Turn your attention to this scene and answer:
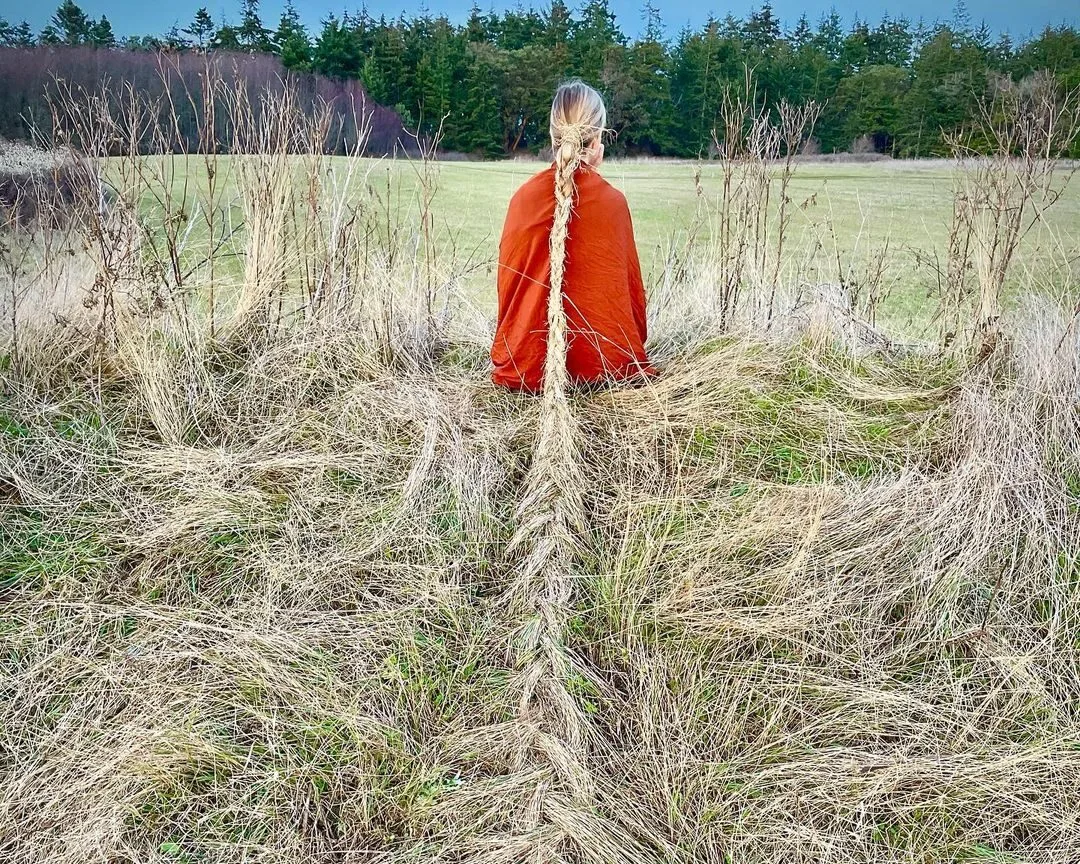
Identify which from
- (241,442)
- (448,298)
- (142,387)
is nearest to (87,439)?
(142,387)

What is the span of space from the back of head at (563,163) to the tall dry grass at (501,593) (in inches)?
9.3

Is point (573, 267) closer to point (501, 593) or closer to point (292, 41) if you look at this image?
point (501, 593)

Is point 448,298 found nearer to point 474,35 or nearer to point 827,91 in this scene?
point 827,91

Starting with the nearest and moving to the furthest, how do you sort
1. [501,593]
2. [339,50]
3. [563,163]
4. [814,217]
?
[501,593]
[563,163]
[814,217]
[339,50]

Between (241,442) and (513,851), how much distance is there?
6.29 ft

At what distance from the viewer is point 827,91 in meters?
16.8

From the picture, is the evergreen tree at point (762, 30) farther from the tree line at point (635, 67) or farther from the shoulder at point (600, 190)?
the shoulder at point (600, 190)

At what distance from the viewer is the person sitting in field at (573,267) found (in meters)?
2.97

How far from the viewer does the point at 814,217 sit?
358 inches

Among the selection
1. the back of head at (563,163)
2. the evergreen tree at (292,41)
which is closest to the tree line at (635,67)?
the evergreen tree at (292,41)

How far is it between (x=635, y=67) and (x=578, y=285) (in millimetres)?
16269

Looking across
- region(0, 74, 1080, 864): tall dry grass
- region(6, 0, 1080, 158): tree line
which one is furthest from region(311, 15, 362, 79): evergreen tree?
region(0, 74, 1080, 864): tall dry grass

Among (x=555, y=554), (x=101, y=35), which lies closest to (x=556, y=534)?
(x=555, y=554)

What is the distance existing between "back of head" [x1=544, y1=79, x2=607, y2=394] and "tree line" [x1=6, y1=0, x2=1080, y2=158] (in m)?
6.35
